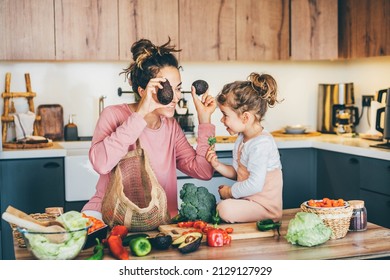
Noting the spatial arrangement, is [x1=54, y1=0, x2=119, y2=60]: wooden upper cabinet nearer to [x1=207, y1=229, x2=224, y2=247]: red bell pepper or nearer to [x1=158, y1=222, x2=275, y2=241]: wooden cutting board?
[x1=158, y1=222, x2=275, y2=241]: wooden cutting board

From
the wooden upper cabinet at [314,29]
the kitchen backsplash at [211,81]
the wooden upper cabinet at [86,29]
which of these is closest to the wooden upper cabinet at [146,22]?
the wooden upper cabinet at [86,29]

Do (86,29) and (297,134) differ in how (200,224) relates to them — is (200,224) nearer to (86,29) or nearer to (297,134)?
(86,29)

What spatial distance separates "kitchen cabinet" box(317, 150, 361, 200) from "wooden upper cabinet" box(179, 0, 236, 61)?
0.88m

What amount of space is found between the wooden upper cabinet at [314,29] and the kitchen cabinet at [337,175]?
27.7 inches

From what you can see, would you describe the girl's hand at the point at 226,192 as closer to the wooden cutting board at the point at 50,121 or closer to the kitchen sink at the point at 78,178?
the kitchen sink at the point at 78,178

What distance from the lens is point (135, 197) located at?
2037 millimetres

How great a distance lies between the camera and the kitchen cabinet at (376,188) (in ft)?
11.1

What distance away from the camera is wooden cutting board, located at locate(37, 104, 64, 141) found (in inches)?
157

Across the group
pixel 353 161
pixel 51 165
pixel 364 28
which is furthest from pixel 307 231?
pixel 364 28

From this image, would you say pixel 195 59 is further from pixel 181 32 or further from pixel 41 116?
pixel 41 116

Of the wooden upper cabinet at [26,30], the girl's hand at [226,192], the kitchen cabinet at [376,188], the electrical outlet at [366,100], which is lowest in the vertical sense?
the kitchen cabinet at [376,188]

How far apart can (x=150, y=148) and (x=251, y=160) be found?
0.42m

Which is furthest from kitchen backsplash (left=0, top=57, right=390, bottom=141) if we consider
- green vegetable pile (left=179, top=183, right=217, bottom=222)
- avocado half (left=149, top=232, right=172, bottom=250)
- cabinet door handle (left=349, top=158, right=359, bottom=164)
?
avocado half (left=149, top=232, right=172, bottom=250)

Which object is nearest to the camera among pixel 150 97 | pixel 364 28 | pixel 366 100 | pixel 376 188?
pixel 150 97
